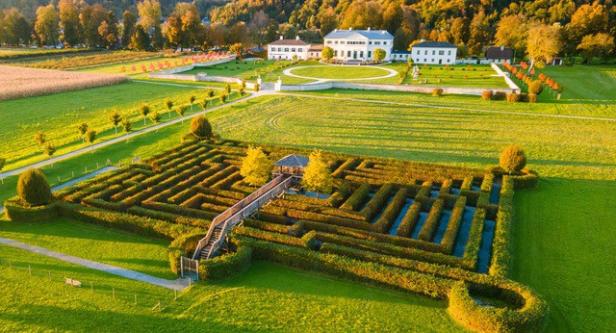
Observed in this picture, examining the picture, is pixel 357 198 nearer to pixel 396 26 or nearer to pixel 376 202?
pixel 376 202

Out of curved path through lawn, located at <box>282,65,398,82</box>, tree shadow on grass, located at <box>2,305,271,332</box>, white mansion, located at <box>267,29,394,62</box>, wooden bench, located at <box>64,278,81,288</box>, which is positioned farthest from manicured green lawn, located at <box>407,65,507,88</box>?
wooden bench, located at <box>64,278,81,288</box>

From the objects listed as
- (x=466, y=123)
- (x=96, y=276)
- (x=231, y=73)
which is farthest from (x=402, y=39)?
(x=96, y=276)

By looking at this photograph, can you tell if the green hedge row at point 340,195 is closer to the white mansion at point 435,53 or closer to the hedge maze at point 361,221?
the hedge maze at point 361,221

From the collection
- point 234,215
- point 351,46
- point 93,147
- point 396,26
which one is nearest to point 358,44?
point 351,46

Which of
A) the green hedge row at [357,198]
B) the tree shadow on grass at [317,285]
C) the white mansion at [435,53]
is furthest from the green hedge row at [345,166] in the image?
the white mansion at [435,53]

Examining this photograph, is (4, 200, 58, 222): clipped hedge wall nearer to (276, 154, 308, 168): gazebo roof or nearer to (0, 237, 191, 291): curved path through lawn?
(0, 237, 191, 291): curved path through lawn
